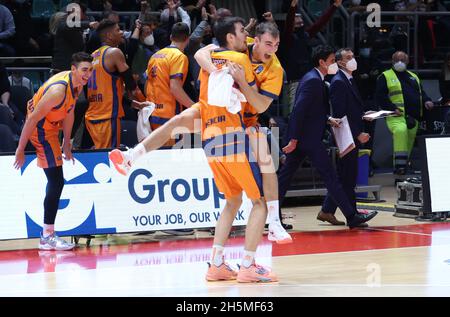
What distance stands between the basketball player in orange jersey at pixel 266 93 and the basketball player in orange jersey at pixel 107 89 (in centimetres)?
319

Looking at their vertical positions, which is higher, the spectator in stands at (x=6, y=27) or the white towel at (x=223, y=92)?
the spectator in stands at (x=6, y=27)

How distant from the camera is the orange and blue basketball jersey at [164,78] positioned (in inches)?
471

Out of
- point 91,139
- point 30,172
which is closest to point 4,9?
point 91,139

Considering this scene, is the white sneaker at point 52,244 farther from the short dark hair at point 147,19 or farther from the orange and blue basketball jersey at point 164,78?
the short dark hair at point 147,19

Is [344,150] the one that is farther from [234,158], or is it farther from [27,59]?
[27,59]

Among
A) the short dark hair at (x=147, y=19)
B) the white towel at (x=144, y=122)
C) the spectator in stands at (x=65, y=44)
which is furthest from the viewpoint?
the short dark hair at (x=147, y=19)

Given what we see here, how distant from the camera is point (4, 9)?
14812 mm

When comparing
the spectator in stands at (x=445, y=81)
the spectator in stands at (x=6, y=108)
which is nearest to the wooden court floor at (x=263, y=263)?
the spectator in stands at (x=6, y=108)

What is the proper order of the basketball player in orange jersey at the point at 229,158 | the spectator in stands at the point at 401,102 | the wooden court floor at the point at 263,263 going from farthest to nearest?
the spectator in stands at the point at 401,102 → the basketball player in orange jersey at the point at 229,158 → the wooden court floor at the point at 263,263

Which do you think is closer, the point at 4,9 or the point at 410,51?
the point at 4,9

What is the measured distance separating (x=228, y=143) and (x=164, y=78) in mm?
3755

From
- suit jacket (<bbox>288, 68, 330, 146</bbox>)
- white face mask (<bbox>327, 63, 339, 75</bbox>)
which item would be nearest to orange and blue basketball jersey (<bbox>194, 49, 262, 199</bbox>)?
suit jacket (<bbox>288, 68, 330, 146</bbox>)
